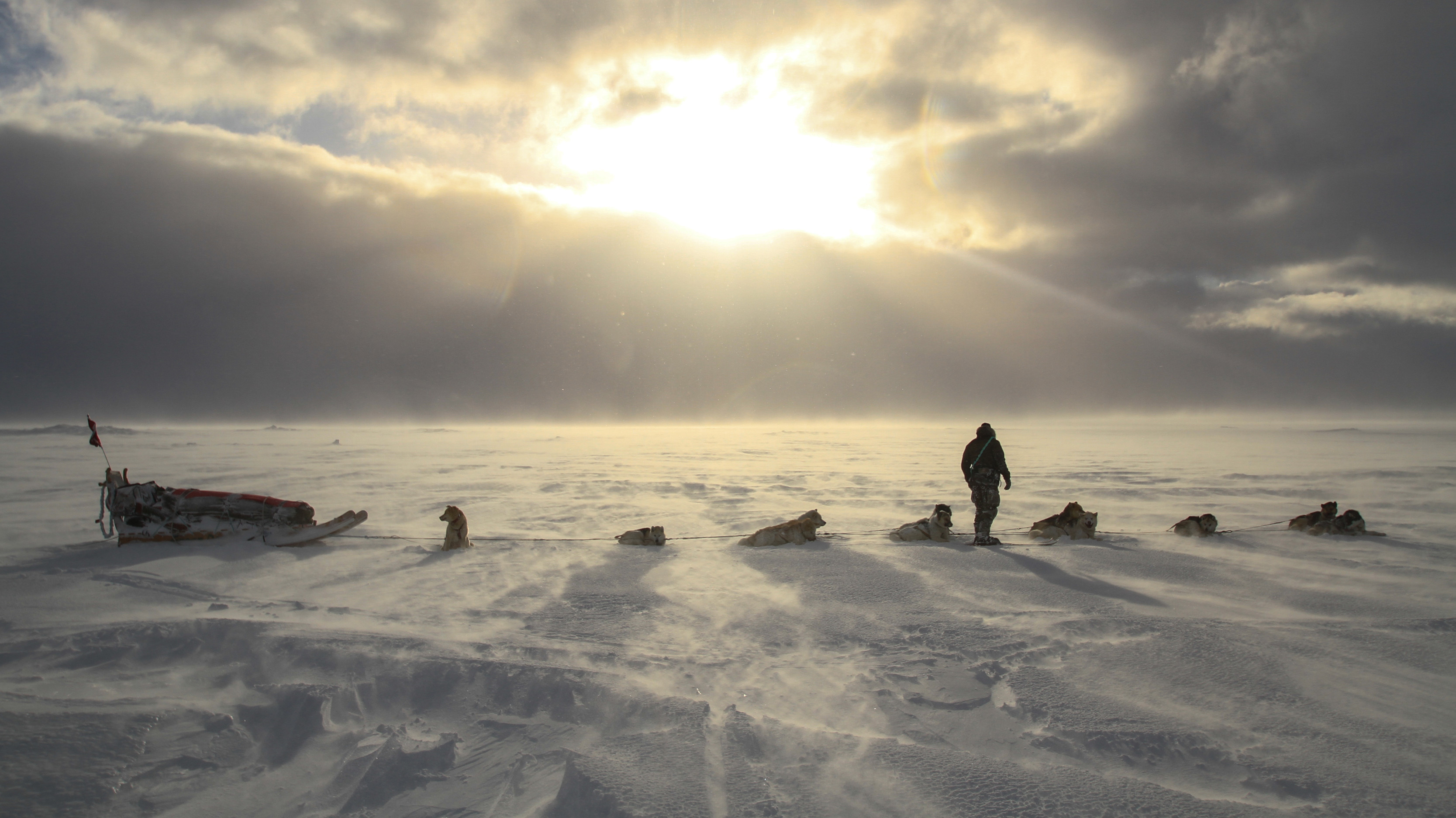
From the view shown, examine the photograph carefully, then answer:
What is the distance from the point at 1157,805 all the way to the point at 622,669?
3121 mm

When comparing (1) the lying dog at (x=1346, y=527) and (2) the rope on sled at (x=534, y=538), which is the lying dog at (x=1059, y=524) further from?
(1) the lying dog at (x=1346, y=527)

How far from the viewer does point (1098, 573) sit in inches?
268

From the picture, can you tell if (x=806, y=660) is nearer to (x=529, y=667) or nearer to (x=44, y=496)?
(x=529, y=667)

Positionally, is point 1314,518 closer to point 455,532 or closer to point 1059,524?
point 1059,524

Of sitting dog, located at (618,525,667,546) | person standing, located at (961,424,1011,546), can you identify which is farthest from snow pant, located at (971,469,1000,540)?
sitting dog, located at (618,525,667,546)

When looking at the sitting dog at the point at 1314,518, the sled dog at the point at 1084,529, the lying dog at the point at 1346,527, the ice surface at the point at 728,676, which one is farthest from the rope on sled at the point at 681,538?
the sled dog at the point at 1084,529

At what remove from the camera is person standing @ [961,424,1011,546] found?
849 cm

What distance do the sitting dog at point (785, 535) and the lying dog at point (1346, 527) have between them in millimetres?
7597

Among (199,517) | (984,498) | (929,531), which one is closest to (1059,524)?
(984,498)

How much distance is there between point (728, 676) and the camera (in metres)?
4.14

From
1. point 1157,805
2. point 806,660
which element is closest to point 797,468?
point 806,660

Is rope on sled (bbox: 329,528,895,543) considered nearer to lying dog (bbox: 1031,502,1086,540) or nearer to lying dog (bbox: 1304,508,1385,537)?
lying dog (bbox: 1031,502,1086,540)

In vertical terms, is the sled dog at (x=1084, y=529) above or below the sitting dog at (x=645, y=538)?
above

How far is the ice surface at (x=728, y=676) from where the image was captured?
2924mm
